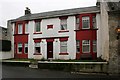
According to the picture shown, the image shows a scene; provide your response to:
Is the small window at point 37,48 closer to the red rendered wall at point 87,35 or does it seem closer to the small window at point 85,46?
the red rendered wall at point 87,35

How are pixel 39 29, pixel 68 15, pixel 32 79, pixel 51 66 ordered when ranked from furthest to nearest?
pixel 39 29 → pixel 68 15 → pixel 51 66 → pixel 32 79

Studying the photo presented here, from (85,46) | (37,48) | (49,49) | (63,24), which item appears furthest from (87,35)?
(37,48)

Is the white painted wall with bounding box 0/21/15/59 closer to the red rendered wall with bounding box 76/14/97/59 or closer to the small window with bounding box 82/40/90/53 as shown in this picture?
the red rendered wall with bounding box 76/14/97/59

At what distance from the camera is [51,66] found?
20469 millimetres

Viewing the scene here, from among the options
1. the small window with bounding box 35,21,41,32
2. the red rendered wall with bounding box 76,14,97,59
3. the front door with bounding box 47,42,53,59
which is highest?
the small window with bounding box 35,21,41,32

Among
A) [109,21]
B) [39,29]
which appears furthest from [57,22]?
[109,21]

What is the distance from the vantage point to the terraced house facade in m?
25.1

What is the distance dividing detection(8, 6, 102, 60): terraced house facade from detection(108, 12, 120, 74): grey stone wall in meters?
7.17

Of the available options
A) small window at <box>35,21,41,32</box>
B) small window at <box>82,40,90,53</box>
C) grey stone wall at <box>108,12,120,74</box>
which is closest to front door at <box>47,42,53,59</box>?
small window at <box>35,21,41,32</box>

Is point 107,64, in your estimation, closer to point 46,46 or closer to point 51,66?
point 51,66

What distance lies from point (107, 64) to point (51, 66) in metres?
5.69

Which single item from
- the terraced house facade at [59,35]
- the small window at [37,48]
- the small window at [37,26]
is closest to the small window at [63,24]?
the terraced house facade at [59,35]

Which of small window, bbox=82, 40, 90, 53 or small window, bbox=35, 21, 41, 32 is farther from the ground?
small window, bbox=35, 21, 41, 32

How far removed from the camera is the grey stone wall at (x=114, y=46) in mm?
16938
